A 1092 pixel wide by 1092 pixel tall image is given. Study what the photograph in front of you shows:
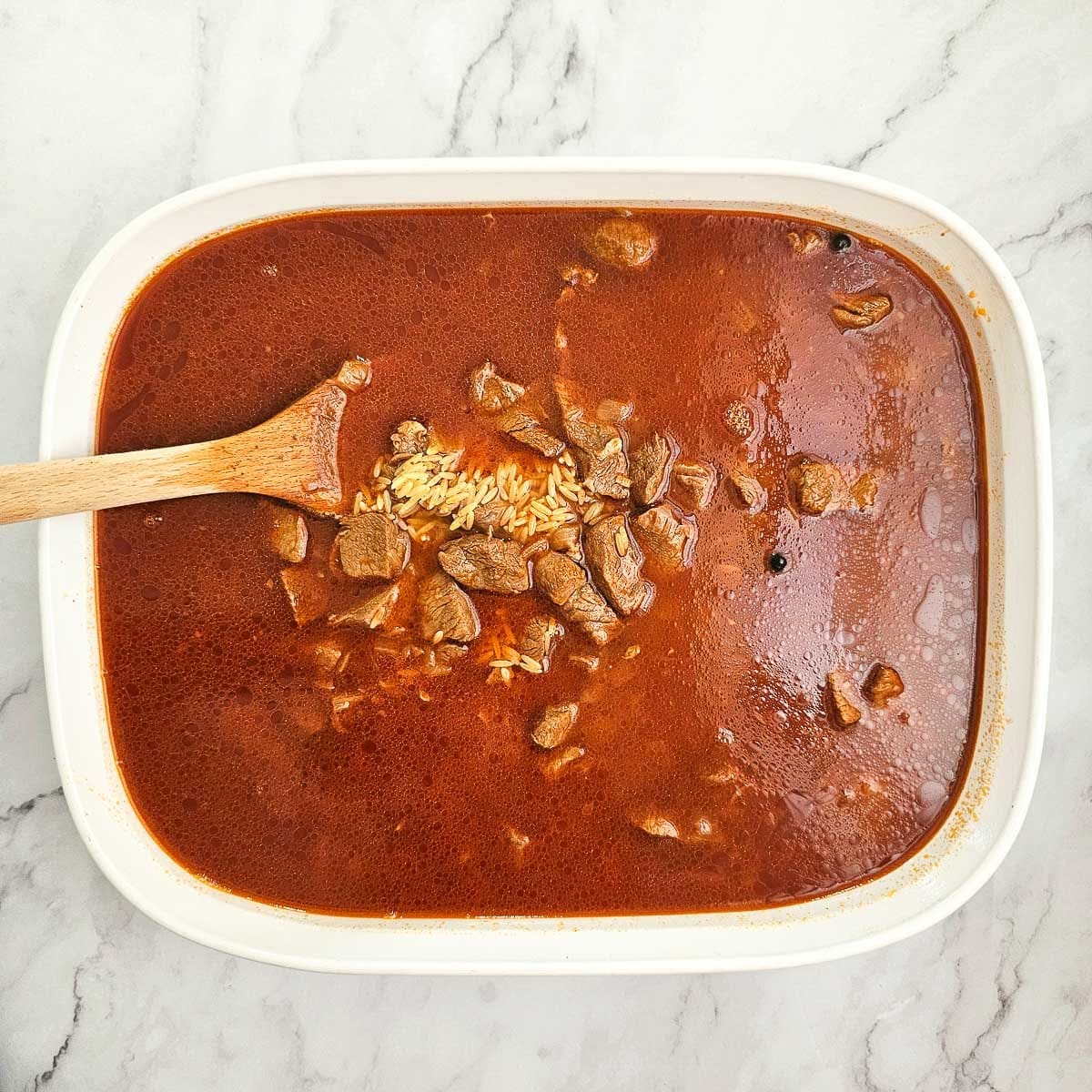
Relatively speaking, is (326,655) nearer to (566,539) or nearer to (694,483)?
(566,539)

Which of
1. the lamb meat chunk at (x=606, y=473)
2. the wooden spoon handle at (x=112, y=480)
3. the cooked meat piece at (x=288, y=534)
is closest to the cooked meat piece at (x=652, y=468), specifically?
the lamb meat chunk at (x=606, y=473)

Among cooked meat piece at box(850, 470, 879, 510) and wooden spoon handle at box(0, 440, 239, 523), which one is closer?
wooden spoon handle at box(0, 440, 239, 523)

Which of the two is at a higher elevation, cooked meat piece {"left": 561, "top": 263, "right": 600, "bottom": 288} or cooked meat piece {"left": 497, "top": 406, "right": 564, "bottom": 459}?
cooked meat piece {"left": 561, "top": 263, "right": 600, "bottom": 288}

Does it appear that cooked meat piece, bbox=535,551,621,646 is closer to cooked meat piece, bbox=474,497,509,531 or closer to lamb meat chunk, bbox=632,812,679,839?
cooked meat piece, bbox=474,497,509,531

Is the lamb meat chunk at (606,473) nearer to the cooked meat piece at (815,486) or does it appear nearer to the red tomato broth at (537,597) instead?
the red tomato broth at (537,597)

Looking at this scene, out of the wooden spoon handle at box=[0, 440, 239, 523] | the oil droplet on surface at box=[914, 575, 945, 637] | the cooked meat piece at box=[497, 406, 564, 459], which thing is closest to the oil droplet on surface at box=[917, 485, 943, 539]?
the oil droplet on surface at box=[914, 575, 945, 637]

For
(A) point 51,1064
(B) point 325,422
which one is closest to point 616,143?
(B) point 325,422

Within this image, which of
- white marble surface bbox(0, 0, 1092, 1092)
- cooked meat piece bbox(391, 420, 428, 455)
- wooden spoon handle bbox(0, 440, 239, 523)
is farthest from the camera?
white marble surface bbox(0, 0, 1092, 1092)
